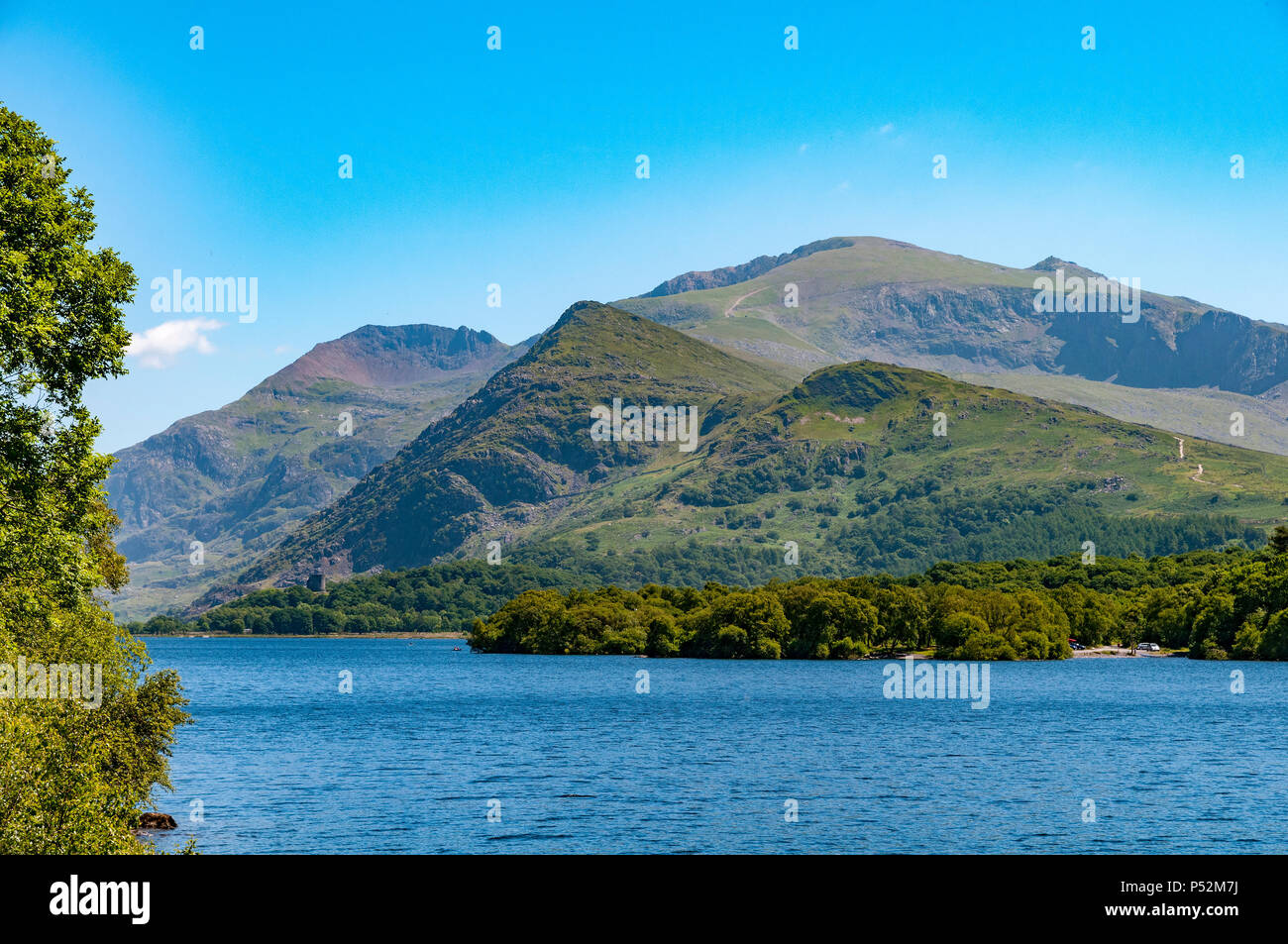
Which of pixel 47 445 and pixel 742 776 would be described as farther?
pixel 742 776

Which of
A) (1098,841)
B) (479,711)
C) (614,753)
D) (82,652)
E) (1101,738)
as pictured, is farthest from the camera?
(479,711)

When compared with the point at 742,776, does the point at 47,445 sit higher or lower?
higher

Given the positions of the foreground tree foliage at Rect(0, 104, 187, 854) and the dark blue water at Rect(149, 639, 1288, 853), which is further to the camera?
the dark blue water at Rect(149, 639, 1288, 853)

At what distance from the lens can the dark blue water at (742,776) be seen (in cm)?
6975

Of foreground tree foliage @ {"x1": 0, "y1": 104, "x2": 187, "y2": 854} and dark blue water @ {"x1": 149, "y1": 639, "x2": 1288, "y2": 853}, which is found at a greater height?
foreground tree foliage @ {"x1": 0, "y1": 104, "x2": 187, "y2": 854}

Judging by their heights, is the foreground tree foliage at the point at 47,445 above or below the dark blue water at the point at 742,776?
above

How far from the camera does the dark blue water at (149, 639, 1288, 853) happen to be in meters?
69.8

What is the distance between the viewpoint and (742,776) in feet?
316

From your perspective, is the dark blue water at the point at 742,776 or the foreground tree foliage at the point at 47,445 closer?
the foreground tree foliage at the point at 47,445
